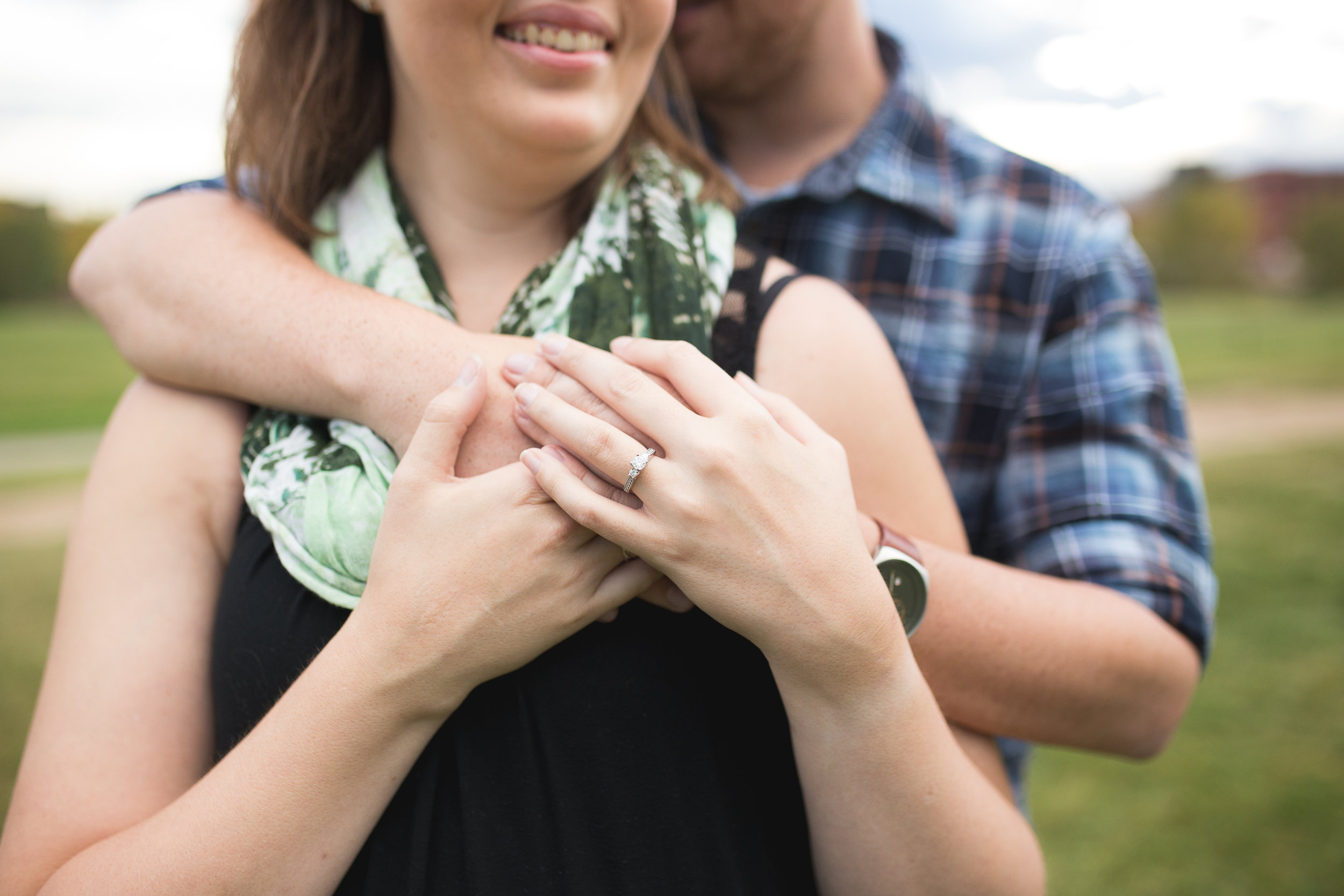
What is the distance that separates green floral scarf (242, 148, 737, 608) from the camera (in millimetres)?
1262

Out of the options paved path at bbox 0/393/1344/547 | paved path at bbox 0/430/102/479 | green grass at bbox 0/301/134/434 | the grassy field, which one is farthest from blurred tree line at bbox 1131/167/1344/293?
paved path at bbox 0/430/102/479

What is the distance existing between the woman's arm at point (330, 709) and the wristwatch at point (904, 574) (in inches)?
13.5

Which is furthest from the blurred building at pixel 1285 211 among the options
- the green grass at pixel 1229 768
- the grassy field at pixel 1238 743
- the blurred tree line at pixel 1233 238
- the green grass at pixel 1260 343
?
the green grass at pixel 1229 768

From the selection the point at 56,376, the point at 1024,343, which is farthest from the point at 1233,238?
the point at 1024,343

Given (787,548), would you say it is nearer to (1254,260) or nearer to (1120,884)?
(1120,884)

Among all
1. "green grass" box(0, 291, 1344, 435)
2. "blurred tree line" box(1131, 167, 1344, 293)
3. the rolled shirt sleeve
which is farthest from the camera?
"blurred tree line" box(1131, 167, 1344, 293)

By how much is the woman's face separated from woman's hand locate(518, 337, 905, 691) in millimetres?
468

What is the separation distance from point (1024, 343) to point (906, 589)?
2.83ft

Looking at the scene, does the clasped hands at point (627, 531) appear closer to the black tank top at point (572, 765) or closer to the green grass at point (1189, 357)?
the black tank top at point (572, 765)

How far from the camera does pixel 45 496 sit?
1012 cm

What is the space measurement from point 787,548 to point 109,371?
2813cm

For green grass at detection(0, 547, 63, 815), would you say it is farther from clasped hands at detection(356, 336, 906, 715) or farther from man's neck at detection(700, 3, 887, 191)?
man's neck at detection(700, 3, 887, 191)

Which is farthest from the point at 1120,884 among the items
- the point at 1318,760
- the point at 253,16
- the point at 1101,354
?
the point at 253,16

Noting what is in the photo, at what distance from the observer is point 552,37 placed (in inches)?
53.7
